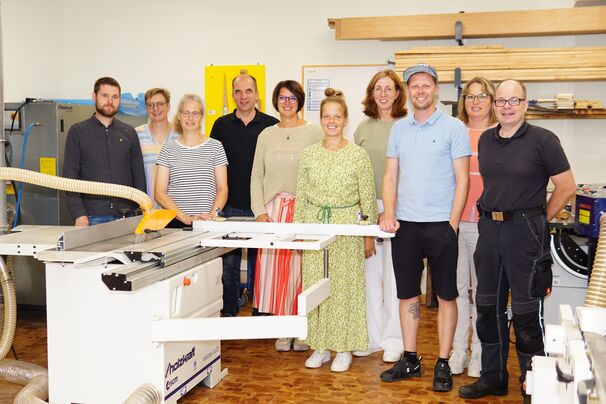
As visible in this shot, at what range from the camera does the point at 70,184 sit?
3230 millimetres

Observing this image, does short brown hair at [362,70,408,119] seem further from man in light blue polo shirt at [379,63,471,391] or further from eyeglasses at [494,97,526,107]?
eyeglasses at [494,97,526,107]

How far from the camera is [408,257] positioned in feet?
12.0

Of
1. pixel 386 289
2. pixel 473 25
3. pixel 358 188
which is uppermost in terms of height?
pixel 473 25

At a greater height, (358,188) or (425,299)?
(358,188)

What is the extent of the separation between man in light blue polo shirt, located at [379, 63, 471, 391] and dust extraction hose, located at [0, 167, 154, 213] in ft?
4.11

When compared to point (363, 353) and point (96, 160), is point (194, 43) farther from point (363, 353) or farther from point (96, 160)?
point (363, 353)

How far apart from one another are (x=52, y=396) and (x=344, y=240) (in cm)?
170

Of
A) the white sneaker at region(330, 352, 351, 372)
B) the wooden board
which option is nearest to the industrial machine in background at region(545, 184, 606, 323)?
the white sneaker at region(330, 352, 351, 372)

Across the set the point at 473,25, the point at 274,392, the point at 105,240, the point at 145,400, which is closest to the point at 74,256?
the point at 105,240

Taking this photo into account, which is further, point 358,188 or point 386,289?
point 386,289

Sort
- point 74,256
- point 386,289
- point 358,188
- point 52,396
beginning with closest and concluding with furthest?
1. point 74,256
2. point 52,396
3. point 358,188
4. point 386,289

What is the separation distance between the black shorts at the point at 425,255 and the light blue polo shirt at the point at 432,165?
60 millimetres

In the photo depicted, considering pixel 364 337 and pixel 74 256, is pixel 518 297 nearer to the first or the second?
pixel 364 337

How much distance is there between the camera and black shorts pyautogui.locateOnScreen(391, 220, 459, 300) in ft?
11.6
